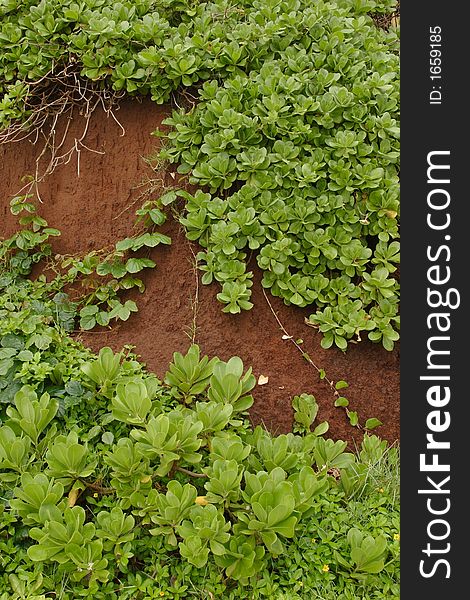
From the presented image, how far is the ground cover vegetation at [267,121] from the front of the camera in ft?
11.6

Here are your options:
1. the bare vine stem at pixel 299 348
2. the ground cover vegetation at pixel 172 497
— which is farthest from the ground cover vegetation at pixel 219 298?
the bare vine stem at pixel 299 348

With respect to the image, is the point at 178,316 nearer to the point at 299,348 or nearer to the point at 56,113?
the point at 299,348

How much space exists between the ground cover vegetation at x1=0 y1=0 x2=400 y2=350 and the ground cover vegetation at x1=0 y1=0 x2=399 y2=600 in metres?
0.01

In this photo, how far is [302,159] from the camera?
12.0 feet

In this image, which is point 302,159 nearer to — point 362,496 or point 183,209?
point 183,209

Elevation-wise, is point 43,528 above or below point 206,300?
below

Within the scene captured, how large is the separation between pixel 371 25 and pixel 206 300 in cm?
217

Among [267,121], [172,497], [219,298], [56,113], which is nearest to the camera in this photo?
[172,497]

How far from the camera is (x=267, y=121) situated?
361cm

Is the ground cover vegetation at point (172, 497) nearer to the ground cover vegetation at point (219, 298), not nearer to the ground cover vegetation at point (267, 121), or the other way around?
the ground cover vegetation at point (219, 298)

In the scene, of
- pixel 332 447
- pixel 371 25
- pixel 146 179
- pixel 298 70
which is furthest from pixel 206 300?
pixel 371 25

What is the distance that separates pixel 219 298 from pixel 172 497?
124cm

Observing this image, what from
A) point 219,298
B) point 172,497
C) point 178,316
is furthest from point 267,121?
point 172,497

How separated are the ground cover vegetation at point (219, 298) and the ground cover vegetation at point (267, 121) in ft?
0.04
